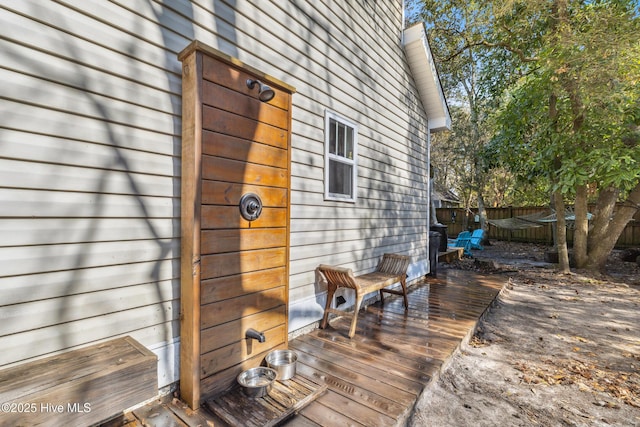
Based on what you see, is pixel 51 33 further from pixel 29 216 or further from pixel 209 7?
pixel 209 7

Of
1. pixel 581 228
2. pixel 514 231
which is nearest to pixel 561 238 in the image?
pixel 581 228

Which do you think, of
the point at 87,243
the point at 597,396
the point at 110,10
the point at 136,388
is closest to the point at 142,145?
the point at 87,243

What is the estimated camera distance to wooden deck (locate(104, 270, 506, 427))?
194 centimetres

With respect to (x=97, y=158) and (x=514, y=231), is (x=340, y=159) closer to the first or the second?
(x=97, y=158)

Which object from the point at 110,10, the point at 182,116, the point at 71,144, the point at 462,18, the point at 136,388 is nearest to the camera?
the point at 136,388

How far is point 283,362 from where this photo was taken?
8.23 ft

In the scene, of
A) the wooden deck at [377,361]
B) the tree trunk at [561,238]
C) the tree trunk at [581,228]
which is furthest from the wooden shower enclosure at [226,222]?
the tree trunk at [581,228]

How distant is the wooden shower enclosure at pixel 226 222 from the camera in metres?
2.03

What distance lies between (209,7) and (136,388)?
104 inches

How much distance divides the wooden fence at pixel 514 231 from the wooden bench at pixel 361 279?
1140cm

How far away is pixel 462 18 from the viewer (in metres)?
8.81

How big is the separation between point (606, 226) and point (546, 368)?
6.81 meters

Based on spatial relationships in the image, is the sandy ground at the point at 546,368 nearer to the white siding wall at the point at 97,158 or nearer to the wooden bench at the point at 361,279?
the wooden bench at the point at 361,279

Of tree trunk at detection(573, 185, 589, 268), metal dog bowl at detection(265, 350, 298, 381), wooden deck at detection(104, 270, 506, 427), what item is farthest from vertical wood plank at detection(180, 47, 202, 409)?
tree trunk at detection(573, 185, 589, 268)
